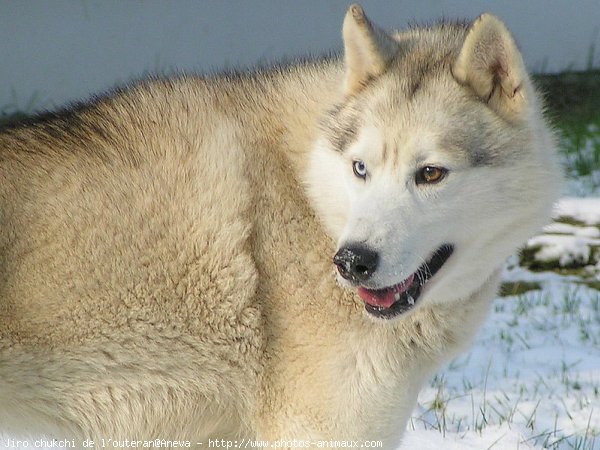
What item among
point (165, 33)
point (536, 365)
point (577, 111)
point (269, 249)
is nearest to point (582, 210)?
point (536, 365)

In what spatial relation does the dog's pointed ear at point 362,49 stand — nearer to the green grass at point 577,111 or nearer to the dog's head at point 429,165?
the dog's head at point 429,165

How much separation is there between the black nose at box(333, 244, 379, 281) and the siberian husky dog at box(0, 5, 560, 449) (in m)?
0.08

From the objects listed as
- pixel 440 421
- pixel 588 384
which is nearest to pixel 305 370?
pixel 440 421

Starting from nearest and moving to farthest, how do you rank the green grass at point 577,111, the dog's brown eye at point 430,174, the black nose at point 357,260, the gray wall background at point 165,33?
1. the black nose at point 357,260
2. the dog's brown eye at point 430,174
3. the green grass at point 577,111
4. the gray wall background at point 165,33

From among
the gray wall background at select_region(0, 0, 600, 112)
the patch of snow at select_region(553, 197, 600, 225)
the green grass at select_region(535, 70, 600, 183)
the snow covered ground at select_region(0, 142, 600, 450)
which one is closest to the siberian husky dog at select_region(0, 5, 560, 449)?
the snow covered ground at select_region(0, 142, 600, 450)

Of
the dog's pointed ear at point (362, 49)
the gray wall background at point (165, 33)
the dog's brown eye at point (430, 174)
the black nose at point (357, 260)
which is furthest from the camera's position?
the gray wall background at point (165, 33)

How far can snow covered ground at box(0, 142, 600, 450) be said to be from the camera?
4273 millimetres

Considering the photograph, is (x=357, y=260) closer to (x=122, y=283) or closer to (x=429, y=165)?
(x=429, y=165)

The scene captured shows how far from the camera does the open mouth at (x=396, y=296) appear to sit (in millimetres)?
3098

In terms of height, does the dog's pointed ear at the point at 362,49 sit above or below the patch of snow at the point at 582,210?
above

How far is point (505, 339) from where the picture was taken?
5.44 meters

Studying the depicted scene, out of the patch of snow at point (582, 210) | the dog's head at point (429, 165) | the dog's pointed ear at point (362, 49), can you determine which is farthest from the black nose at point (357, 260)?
the patch of snow at point (582, 210)

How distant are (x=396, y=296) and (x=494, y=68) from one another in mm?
782

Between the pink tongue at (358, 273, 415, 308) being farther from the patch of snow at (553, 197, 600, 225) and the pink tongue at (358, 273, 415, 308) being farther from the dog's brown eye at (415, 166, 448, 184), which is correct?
the patch of snow at (553, 197, 600, 225)
